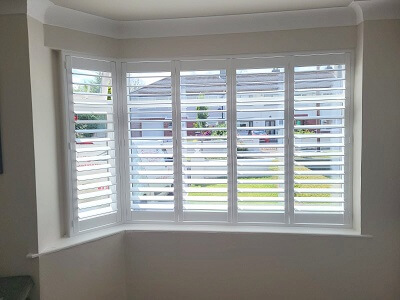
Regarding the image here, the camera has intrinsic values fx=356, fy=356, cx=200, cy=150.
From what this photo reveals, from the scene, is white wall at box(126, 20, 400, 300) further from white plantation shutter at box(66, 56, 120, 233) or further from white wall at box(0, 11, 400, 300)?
white plantation shutter at box(66, 56, 120, 233)

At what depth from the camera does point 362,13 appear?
2.63m

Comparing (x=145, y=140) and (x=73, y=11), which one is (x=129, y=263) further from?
(x=73, y=11)

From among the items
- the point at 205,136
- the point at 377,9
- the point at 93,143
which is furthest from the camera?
the point at 205,136

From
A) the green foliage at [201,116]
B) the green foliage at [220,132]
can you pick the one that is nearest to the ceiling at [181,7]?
the green foliage at [201,116]

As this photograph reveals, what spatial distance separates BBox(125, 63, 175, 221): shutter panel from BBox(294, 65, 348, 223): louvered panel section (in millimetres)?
1063

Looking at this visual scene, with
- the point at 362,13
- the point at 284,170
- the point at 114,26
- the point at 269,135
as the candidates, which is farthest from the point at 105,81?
the point at 362,13

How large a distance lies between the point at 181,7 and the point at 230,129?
1024 millimetres

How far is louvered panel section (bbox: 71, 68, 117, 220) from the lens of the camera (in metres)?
2.82

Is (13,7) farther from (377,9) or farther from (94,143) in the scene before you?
(377,9)

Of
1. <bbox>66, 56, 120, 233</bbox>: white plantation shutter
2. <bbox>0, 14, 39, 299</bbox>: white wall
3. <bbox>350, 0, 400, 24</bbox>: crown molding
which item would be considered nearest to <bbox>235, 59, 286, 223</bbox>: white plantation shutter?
<bbox>350, 0, 400, 24</bbox>: crown molding

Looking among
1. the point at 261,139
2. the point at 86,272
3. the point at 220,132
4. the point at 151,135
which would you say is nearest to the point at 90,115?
the point at 151,135

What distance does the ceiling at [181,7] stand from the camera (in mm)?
2533

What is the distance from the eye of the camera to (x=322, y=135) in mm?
2857

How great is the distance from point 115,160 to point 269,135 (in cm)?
131
